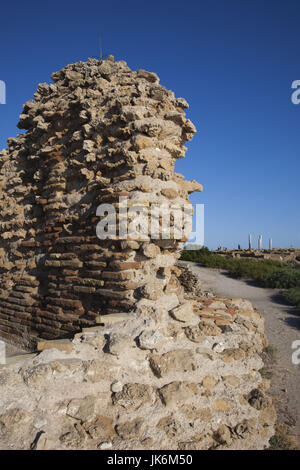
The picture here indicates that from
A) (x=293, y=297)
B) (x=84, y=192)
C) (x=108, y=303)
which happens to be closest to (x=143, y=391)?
(x=108, y=303)

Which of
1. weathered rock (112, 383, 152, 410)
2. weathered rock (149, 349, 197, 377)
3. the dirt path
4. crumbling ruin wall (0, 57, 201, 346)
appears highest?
crumbling ruin wall (0, 57, 201, 346)

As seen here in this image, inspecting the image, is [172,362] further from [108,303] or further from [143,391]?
[108,303]

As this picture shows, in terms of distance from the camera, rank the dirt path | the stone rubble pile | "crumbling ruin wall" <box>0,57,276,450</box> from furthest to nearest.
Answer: the dirt path < "crumbling ruin wall" <box>0,57,276,450</box> < the stone rubble pile

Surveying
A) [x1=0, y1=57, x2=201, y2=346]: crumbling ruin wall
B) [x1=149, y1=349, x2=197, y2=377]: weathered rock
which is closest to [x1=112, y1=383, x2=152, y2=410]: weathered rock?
[x1=149, y1=349, x2=197, y2=377]: weathered rock

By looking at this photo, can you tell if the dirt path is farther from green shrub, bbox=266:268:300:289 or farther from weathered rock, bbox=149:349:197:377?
weathered rock, bbox=149:349:197:377

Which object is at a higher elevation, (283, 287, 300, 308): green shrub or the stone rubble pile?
the stone rubble pile

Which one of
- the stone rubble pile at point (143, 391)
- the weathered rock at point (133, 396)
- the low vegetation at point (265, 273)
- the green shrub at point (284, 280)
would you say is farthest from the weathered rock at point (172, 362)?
the green shrub at point (284, 280)

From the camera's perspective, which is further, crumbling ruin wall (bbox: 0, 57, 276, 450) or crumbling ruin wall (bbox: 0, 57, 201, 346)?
crumbling ruin wall (bbox: 0, 57, 201, 346)

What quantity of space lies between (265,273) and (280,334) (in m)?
8.29

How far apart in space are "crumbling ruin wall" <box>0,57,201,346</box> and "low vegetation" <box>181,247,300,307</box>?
286 inches

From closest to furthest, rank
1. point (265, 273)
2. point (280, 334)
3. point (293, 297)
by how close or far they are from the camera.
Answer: point (280, 334) → point (293, 297) → point (265, 273)

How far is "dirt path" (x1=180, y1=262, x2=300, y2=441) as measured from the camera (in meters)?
3.28

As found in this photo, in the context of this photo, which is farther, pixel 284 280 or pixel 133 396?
pixel 284 280

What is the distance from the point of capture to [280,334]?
5.96 meters
